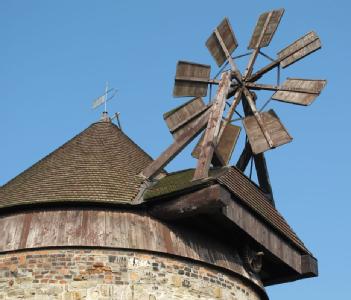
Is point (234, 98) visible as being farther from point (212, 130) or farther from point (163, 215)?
point (163, 215)

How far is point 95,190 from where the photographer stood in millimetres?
12672

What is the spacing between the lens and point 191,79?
1517cm

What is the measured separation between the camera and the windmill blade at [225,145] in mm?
14109

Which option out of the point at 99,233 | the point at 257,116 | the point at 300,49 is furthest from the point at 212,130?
the point at 300,49

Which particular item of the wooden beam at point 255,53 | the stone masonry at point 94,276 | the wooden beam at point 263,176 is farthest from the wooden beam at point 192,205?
the wooden beam at point 255,53

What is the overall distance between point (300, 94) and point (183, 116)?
2.10 metres

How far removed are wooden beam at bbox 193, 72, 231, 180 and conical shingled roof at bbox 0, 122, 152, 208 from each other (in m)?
1.11

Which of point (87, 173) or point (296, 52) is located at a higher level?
point (296, 52)

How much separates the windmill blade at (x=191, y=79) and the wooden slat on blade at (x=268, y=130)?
1.07 meters

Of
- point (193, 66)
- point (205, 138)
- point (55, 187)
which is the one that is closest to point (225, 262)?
point (205, 138)

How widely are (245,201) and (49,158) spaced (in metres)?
3.56

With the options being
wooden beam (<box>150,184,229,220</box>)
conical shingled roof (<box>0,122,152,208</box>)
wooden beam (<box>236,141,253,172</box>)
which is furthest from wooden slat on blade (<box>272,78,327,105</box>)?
wooden beam (<box>150,184,229,220</box>)

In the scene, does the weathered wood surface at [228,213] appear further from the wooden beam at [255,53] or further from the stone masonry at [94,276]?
the wooden beam at [255,53]

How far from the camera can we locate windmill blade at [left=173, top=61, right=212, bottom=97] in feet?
49.5
